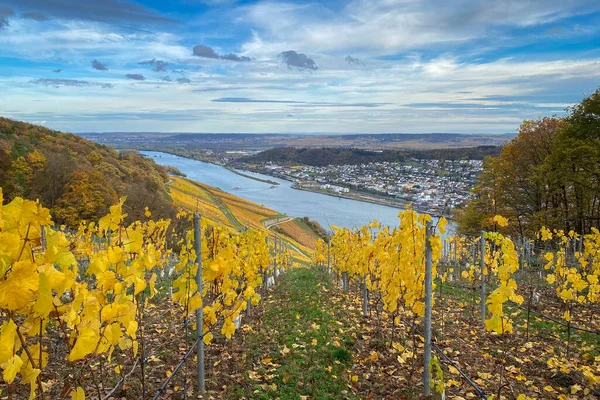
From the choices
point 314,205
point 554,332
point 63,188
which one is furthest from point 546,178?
point 314,205

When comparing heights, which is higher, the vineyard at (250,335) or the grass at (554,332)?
the vineyard at (250,335)

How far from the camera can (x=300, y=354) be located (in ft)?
20.5

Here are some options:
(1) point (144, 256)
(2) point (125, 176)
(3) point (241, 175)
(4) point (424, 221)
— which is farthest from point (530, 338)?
(3) point (241, 175)

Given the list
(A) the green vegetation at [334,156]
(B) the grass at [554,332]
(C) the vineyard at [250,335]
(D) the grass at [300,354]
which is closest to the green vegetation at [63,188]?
(D) the grass at [300,354]

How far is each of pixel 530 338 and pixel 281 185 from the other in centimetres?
10600

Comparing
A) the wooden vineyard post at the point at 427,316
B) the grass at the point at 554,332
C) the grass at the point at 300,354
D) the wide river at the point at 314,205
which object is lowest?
the wide river at the point at 314,205

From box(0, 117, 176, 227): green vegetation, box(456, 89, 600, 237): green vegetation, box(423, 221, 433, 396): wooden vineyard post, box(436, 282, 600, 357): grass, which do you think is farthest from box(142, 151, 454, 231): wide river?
box(423, 221, 433, 396): wooden vineyard post

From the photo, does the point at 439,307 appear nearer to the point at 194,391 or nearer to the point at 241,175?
the point at 194,391

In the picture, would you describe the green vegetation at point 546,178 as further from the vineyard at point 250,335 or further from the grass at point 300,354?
the grass at point 300,354

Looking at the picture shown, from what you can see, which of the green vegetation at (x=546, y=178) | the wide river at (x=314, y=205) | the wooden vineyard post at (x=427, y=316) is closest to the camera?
the wooden vineyard post at (x=427, y=316)

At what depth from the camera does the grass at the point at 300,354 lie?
510 cm

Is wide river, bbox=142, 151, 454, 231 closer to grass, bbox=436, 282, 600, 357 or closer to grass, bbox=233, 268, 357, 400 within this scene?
grass, bbox=436, 282, 600, 357

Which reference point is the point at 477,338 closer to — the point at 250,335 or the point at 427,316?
the point at 427,316

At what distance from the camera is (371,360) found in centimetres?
608
